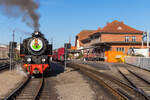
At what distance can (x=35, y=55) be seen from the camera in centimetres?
1405

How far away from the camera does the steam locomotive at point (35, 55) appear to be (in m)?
13.7

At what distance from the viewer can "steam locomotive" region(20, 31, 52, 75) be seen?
1373 cm

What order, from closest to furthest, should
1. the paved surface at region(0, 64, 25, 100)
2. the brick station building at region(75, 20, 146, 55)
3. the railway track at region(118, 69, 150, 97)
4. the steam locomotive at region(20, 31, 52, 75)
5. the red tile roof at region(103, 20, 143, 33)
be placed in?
1. the paved surface at region(0, 64, 25, 100)
2. the railway track at region(118, 69, 150, 97)
3. the steam locomotive at region(20, 31, 52, 75)
4. the brick station building at region(75, 20, 146, 55)
5. the red tile roof at region(103, 20, 143, 33)

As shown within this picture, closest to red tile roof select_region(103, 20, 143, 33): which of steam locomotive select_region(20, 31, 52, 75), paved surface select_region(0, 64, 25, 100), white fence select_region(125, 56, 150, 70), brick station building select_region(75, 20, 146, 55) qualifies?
brick station building select_region(75, 20, 146, 55)

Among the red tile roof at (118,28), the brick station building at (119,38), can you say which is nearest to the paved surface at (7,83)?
the brick station building at (119,38)

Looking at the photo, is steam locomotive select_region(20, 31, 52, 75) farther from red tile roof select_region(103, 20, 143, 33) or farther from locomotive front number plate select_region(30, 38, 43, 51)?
red tile roof select_region(103, 20, 143, 33)

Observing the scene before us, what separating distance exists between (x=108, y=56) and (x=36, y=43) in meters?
24.0

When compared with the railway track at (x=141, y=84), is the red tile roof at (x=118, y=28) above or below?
above

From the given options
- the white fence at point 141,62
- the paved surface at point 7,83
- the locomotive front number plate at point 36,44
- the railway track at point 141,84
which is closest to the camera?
the paved surface at point 7,83

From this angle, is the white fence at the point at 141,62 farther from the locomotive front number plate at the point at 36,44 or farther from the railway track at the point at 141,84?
the locomotive front number plate at the point at 36,44

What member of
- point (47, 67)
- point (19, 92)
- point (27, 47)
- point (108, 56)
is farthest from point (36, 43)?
point (108, 56)

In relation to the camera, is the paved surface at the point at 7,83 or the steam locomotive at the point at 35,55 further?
the steam locomotive at the point at 35,55

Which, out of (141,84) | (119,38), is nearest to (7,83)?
(141,84)

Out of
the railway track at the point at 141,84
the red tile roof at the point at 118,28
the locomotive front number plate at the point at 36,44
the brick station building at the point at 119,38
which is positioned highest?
the red tile roof at the point at 118,28
